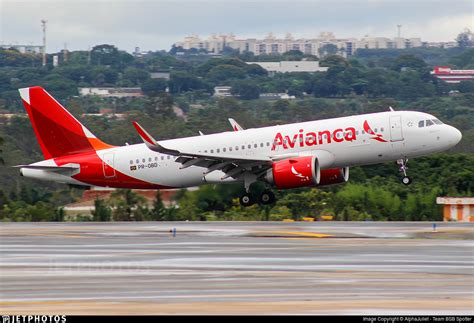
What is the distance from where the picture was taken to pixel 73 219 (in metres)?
51.0

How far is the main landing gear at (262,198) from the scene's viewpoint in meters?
45.0

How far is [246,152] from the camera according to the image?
45438mm

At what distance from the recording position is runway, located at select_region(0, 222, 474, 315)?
2184 cm

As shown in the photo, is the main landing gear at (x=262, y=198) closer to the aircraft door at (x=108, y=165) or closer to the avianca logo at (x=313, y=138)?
the avianca logo at (x=313, y=138)

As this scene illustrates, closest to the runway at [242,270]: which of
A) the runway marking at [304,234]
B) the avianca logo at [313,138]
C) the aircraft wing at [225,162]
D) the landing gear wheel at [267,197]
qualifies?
the runway marking at [304,234]

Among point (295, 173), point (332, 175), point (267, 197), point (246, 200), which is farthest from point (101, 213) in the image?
point (332, 175)

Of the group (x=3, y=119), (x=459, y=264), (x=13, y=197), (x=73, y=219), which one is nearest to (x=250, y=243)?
(x=459, y=264)

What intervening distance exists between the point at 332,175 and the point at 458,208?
5.41m

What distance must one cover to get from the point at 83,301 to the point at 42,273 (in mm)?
4901

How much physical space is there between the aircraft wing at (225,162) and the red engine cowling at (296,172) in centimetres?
79

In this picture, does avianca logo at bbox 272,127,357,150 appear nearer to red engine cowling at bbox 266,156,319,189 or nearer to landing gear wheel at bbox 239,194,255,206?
red engine cowling at bbox 266,156,319,189

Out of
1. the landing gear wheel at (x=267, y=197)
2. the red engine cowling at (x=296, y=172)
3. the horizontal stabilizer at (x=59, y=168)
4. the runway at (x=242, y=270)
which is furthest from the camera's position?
the horizontal stabilizer at (x=59, y=168)

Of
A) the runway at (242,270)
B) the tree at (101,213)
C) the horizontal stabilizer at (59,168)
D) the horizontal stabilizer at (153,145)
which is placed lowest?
the runway at (242,270)

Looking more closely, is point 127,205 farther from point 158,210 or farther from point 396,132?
point 396,132
